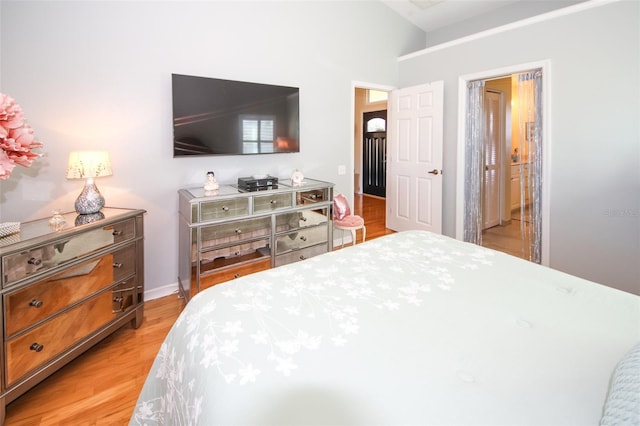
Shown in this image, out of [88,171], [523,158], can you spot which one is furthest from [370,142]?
[88,171]

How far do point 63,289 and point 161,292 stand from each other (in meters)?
1.13

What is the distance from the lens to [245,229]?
277 cm

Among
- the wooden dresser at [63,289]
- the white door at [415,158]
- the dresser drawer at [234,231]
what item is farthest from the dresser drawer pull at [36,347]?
the white door at [415,158]

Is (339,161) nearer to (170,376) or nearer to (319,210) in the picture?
(319,210)

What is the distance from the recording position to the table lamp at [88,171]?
205 centimetres

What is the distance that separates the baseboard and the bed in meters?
1.79

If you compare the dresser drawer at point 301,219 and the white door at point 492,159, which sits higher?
the white door at point 492,159

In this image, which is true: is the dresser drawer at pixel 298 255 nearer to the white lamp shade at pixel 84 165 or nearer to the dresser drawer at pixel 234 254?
the dresser drawer at pixel 234 254

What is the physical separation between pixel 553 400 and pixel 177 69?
3096 millimetres

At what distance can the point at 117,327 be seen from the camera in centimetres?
218

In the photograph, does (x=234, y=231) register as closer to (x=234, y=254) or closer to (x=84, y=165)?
(x=234, y=254)

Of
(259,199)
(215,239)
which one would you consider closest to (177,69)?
(259,199)

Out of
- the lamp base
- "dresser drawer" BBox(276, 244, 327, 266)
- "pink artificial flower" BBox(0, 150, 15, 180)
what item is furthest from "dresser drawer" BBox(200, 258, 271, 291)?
"pink artificial flower" BBox(0, 150, 15, 180)

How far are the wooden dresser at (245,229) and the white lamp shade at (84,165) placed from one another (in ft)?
2.00
